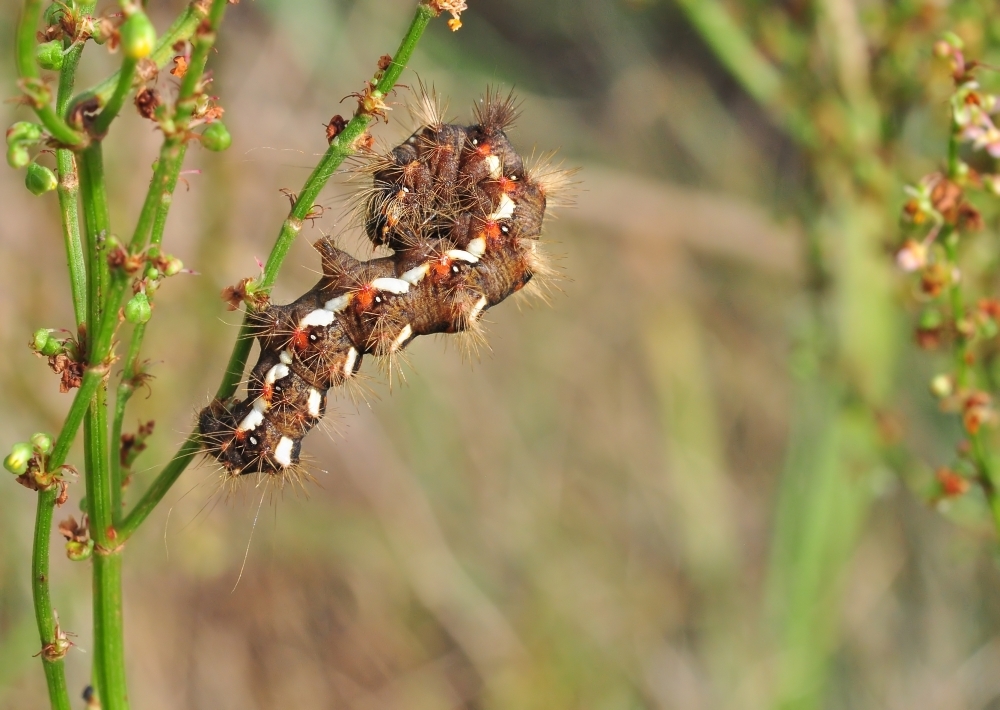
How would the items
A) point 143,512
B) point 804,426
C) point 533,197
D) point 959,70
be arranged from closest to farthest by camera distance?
1. point 143,512
2. point 959,70
3. point 533,197
4. point 804,426

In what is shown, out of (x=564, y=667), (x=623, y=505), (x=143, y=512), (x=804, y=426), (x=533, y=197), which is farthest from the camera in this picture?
(x=623, y=505)

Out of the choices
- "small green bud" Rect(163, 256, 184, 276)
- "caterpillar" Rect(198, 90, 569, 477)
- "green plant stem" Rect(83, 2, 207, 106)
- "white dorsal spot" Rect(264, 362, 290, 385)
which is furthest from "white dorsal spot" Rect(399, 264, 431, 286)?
"green plant stem" Rect(83, 2, 207, 106)

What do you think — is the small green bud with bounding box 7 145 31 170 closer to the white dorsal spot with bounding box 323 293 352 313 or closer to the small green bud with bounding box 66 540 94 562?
the small green bud with bounding box 66 540 94 562

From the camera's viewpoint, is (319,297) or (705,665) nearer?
(319,297)

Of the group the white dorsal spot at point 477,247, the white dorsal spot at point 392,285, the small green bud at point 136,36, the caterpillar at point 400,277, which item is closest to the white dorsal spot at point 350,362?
the caterpillar at point 400,277

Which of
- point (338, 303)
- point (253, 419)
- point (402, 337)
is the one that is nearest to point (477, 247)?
point (402, 337)

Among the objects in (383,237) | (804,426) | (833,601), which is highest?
(383,237)

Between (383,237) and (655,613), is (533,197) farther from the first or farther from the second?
(655,613)

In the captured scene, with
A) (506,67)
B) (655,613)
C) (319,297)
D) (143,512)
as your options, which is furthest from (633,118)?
(143,512)
